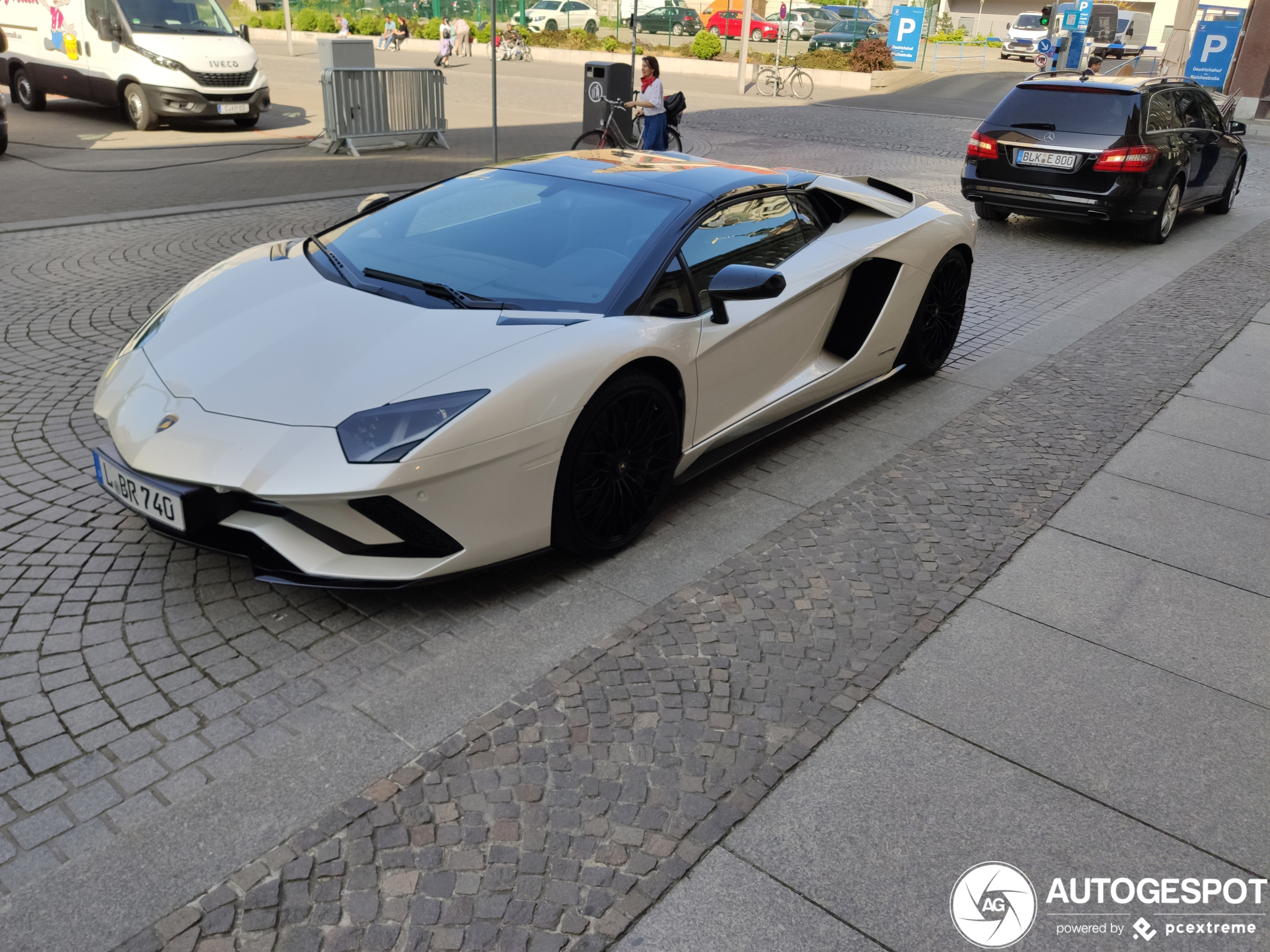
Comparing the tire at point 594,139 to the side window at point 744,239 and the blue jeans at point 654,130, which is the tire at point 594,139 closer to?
the blue jeans at point 654,130

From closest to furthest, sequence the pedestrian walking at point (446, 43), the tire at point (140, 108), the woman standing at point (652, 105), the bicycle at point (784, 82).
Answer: the woman standing at point (652, 105), the tire at point (140, 108), the bicycle at point (784, 82), the pedestrian walking at point (446, 43)

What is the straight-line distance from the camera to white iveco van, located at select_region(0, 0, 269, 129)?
14820 mm

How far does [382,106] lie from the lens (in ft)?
46.9

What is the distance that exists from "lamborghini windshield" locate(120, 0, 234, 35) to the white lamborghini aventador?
1293 centimetres

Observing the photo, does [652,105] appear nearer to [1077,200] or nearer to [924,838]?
[1077,200]

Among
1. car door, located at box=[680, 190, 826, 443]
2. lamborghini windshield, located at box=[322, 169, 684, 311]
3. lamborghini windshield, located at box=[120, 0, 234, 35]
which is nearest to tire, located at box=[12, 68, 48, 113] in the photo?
lamborghini windshield, located at box=[120, 0, 234, 35]

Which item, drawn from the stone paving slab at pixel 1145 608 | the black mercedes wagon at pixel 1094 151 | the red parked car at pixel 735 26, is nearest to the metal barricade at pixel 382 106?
the black mercedes wagon at pixel 1094 151

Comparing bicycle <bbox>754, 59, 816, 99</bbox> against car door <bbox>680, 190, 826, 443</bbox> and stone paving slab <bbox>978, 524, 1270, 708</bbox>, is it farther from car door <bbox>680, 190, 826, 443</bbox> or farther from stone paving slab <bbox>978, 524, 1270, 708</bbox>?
stone paving slab <bbox>978, 524, 1270, 708</bbox>

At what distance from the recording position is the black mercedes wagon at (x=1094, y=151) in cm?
1003

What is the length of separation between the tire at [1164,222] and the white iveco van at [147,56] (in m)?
12.4

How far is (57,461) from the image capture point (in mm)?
4473

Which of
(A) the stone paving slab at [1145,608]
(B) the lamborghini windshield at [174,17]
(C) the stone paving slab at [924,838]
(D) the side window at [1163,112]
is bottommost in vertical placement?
(A) the stone paving slab at [1145,608]

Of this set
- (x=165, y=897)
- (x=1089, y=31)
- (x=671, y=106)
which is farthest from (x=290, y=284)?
(x=1089, y=31)

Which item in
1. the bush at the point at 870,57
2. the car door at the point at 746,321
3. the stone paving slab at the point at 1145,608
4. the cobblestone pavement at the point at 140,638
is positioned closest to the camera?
the cobblestone pavement at the point at 140,638
